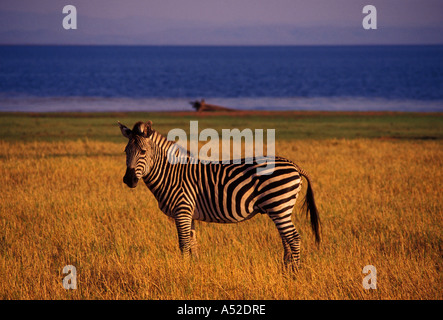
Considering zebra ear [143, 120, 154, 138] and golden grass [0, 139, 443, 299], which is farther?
zebra ear [143, 120, 154, 138]

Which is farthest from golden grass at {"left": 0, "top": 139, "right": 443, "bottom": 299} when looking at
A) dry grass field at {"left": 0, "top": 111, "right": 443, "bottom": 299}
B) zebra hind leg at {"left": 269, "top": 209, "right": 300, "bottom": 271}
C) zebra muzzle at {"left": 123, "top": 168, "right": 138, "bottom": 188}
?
zebra muzzle at {"left": 123, "top": 168, "right": 138, "bottom": 188}

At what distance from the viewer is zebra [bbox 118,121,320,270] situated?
7445mm

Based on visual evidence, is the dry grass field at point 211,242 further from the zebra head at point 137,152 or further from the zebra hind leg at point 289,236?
the zebra head at point 137,152

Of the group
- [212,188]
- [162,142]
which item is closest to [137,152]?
[162,142]

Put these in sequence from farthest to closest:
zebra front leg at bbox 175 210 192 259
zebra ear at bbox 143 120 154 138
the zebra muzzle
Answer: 1. zebra front leg at bbox 175 210 192 259
2. zebra ear at bbox 143 120 154 138
3. the zebra muzzle

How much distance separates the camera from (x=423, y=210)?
37.5ft

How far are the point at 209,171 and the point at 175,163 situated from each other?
0.55 meters

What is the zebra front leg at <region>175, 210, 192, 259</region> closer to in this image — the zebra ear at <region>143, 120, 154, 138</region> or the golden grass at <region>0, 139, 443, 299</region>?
the golden grass at <region>0, 139, 443, 299</region>

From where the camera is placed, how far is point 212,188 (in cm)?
779

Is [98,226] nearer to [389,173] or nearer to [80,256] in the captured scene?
[80,256]

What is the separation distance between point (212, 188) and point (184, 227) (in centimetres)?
73

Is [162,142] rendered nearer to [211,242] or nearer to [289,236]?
[289,236]

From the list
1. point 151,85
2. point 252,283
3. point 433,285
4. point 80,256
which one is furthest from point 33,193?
point 151,85

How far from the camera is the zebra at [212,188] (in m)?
7.45
